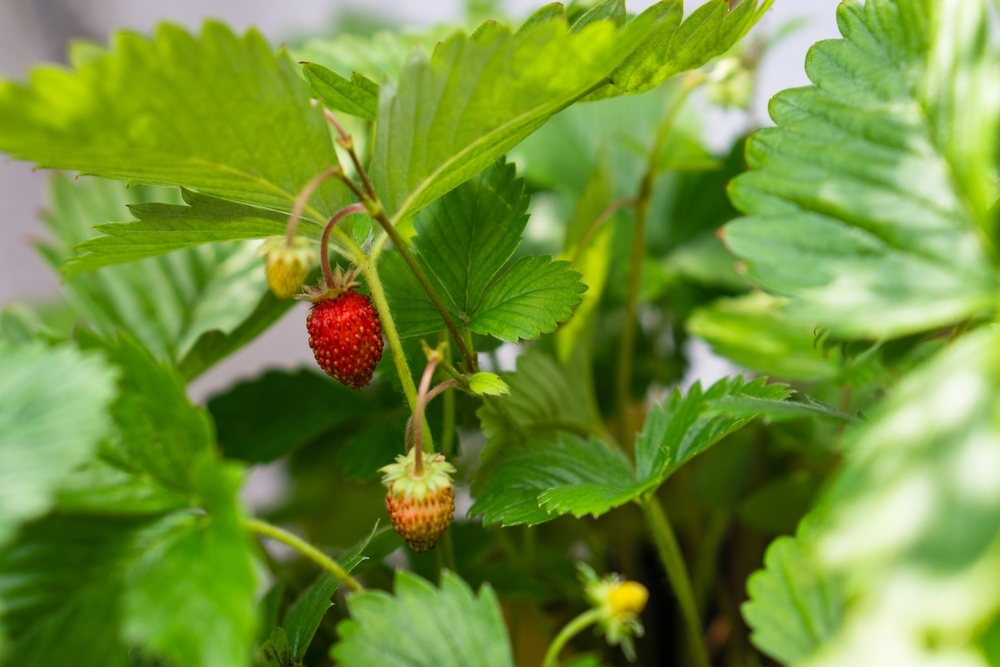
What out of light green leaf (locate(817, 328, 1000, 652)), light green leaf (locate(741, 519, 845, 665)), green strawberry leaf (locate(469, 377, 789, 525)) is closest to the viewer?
light green leaf (locate(817, 328, 1000, 652))

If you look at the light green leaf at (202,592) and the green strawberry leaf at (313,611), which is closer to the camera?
the light green leaf at (202,592)

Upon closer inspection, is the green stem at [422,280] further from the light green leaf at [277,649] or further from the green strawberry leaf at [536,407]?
the light green leaf at [277,649]

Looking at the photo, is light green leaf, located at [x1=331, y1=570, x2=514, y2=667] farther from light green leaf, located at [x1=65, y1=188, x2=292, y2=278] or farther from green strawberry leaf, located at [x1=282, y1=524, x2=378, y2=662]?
light green leaf, located at [x1=65, y1=188, x2=292, y2=278]

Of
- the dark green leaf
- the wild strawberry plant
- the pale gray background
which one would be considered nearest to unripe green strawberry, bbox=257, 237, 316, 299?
the wild strawberry plant

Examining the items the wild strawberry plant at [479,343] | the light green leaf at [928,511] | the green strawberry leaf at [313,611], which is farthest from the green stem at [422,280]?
the light green leaf at [928,511]

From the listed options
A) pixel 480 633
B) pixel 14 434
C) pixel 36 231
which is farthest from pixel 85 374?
pixel 36 231

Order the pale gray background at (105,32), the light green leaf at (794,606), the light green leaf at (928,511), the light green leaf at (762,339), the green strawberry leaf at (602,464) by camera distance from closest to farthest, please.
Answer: the light green leaf at (928,511) → the light green leaf at (794,606) → the green strawberry leaf at (602,464) → the light green leaf at (762,339) → the pale gray background at (105,32)

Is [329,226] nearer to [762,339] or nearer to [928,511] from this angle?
[928,511]
